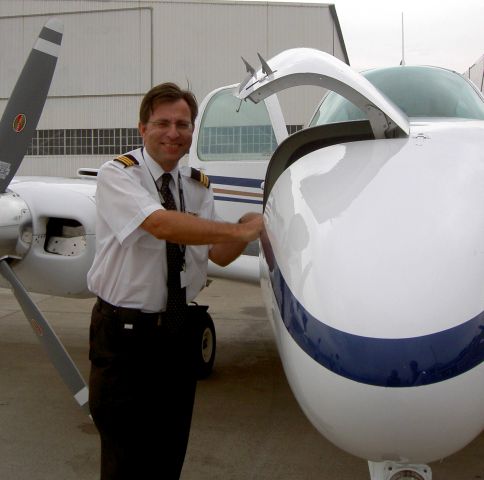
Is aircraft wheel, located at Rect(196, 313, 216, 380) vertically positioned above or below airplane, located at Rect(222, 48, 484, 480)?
below

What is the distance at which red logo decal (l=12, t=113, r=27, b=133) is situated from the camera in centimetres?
449

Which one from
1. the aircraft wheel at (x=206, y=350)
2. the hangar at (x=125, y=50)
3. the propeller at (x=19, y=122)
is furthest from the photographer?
the hangar at (x=125, y=50)

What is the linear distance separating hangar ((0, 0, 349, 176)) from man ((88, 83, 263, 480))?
17250mm

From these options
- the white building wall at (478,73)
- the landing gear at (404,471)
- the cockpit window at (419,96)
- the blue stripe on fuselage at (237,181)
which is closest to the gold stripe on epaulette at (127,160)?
the landing gear at (404,471)

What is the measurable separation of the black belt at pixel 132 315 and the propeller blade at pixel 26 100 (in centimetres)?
221

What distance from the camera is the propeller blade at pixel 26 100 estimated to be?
4441 millimetres

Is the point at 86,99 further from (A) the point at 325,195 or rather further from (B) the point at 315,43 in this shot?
(A) the point at 325,195

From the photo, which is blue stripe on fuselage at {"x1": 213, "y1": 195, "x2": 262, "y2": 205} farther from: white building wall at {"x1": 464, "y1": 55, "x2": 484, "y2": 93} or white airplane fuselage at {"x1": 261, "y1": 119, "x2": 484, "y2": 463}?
white building wall at {"x1": 464, "y1": 55, "x2": 484, "y2": 93}

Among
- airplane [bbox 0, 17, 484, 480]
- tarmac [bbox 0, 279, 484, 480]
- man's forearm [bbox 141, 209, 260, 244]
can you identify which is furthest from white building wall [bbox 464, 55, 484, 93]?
man's forearm [bbox 141, 209, 260, 244]

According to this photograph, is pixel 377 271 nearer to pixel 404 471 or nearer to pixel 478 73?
pixel 404 471

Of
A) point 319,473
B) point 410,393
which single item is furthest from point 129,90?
point 410,393

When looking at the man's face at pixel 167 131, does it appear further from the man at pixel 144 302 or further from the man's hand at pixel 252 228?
the man's hand at pixel 252 228

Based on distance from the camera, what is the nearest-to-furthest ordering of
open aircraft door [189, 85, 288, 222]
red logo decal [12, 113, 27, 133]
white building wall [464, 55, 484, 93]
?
red logo decal [12, 113, 27, 133] → open aircraft door [189, 85, 288, 222] → white building wall [464, 55, 484, 93]

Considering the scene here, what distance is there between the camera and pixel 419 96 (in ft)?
13.4
